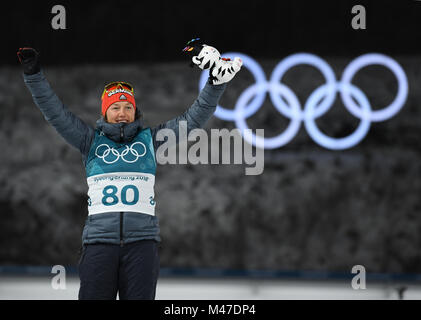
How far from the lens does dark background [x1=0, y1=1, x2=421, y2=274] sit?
6.83 meters

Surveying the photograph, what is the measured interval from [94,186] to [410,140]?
16.9 feet

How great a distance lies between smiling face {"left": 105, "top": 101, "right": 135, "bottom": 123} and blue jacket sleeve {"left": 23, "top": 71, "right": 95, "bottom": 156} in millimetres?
124

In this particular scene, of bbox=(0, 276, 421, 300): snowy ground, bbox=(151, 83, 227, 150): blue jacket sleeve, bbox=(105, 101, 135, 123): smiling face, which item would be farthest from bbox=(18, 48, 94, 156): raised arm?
bbox=(0, 276, 421, 300): snowy ground

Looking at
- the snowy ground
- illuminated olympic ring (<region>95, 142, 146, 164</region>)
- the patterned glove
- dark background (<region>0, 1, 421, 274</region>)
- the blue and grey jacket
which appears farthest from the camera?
dark background (<region>0, 1, 421, 274</region>)

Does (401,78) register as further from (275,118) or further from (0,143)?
(0,143)

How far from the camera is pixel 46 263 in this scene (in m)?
7.21

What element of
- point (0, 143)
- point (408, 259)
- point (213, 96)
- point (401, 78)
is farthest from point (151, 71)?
point (213, 96)

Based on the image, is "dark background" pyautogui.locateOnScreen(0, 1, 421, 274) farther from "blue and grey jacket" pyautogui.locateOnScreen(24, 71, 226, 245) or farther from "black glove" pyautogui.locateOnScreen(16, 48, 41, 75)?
"black glove" pyautogui.locateOnScreen(16, 48, 41, 75)

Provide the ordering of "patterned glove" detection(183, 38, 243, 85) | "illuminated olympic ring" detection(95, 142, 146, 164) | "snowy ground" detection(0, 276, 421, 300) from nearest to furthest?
1. "illuminated olympic ring" detection(95, 142, 146, 164)
2. "patterned glove" detection(183, 38, 243, 85)
3. "snowy ground" detection(0, 276, 421, 300)

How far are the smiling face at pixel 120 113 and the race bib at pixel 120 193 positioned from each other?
319 mm

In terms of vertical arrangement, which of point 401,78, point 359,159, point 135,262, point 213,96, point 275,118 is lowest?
point 135,262

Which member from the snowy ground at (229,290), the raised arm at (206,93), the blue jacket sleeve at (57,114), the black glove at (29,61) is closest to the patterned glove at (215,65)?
the raised arm at (206,93)

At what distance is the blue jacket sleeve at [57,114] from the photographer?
8.61 ft

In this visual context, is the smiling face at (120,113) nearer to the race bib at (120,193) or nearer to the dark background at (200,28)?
the race bib at (120,193)
